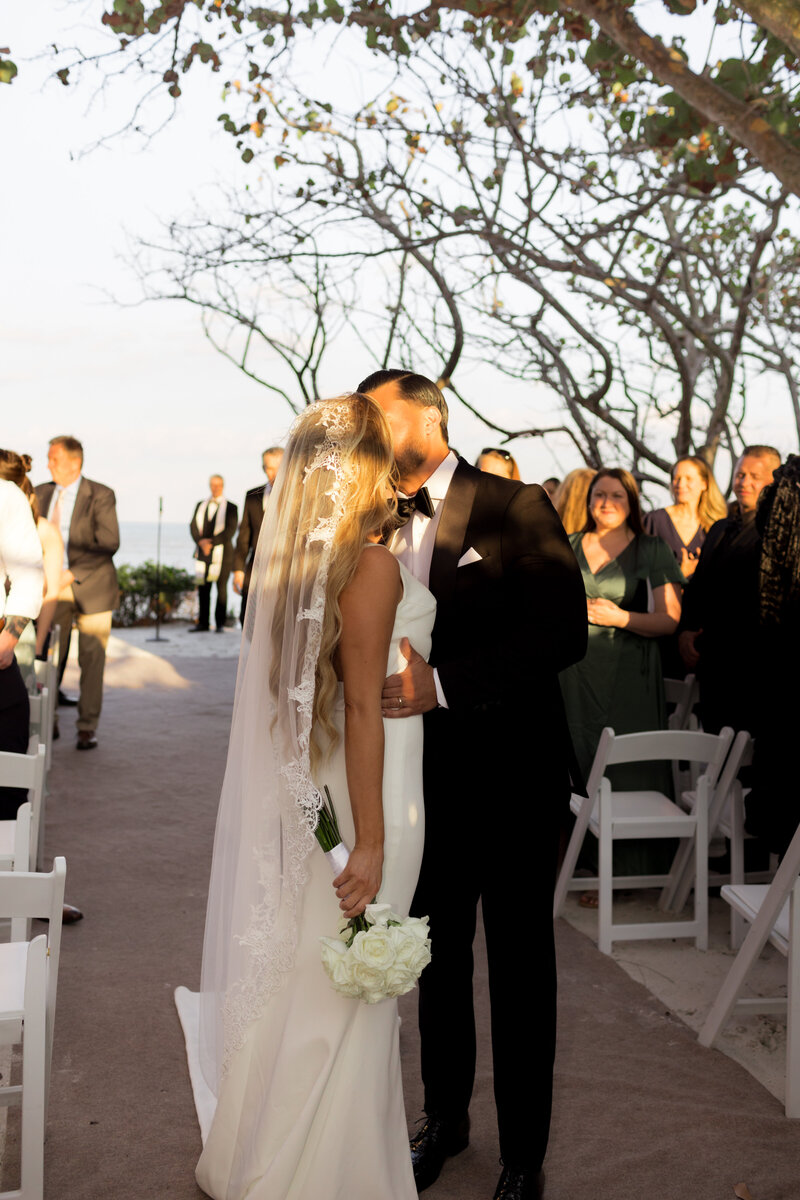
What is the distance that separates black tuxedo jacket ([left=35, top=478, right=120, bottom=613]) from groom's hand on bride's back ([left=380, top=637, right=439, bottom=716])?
5.81 metres

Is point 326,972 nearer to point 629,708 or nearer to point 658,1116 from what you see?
point 658,1116

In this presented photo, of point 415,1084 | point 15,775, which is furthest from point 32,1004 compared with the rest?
point 415,1084

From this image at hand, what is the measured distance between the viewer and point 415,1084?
11.1ft

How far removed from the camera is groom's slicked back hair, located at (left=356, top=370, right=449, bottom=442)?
9.07 feet

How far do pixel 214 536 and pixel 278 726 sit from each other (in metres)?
13.2

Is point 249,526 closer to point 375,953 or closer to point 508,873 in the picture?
point 508,873

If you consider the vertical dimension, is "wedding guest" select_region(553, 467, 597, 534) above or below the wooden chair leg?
above

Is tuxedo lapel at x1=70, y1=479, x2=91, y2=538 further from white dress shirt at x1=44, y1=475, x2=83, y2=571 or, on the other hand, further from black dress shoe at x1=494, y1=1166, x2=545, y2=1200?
black dress shoe at x1=494, y1=1166, x2=545, y2=1200

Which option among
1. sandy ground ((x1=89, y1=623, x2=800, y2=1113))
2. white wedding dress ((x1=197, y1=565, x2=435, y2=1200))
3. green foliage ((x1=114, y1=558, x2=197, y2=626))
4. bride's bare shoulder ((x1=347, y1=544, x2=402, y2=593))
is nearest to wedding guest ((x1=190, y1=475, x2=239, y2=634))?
green foliage ((x1=114, y1=558, x2=197, y2=626))

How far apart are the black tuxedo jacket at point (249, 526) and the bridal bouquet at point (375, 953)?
17.1ft

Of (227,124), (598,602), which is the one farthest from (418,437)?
(227,124)

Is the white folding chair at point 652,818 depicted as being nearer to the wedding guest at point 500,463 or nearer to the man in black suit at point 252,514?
the wedding guest at point 500,463

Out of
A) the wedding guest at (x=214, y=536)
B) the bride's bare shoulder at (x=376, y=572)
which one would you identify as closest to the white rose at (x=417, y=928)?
the bride's bare shoulder at (x=376, y=572)

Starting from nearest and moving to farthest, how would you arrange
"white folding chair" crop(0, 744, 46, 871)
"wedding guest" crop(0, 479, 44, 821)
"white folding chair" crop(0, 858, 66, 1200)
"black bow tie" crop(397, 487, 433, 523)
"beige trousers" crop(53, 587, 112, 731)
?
"white folding chair" crop(0, 858, 66, 1200) < "black bow tie" crop(397, 487, 433, 523) < "white folding chair" crop(0, 744, 46, 871) < "wedding guest" crop(0, 479, 44, 821) < "beige trousers" crop(53, 587, 112, 731)
